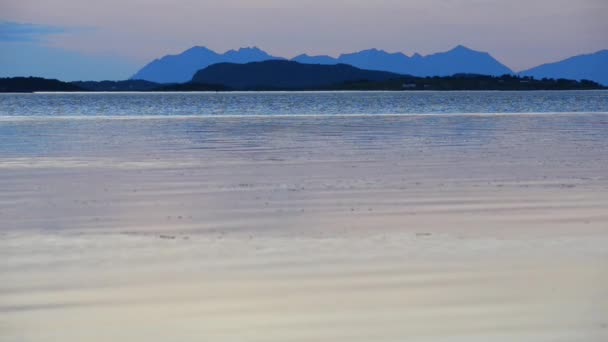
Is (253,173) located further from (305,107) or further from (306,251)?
(305,107)

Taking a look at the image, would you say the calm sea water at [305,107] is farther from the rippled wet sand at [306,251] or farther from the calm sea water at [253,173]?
the rippled wet sand at [306,251]

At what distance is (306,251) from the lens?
1153cm

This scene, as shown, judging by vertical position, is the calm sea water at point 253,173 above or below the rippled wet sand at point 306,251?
below

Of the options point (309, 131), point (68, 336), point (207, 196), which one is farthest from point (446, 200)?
point (309, 131)

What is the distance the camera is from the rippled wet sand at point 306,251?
8.36 m

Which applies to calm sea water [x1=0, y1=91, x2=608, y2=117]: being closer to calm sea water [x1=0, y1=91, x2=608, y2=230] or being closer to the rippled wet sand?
calm sea water [x1=0, y1=91, x2=608, y2=230]

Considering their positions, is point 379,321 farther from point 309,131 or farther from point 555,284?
point 309,131

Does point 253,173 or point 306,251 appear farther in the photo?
point 253,173

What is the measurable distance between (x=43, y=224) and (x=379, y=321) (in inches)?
272

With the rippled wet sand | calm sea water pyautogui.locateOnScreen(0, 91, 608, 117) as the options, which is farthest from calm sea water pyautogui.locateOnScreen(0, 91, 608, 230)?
calm sea water pyautogui.locateOnScreen(0, 91, 608, 117)

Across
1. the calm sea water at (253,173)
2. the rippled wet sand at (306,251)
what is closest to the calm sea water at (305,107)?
the calm sea water at (253,173)

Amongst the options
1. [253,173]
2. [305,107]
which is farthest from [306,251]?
[305,107]

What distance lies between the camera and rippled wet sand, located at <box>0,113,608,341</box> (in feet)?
27.4

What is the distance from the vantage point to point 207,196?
55.9 ft
